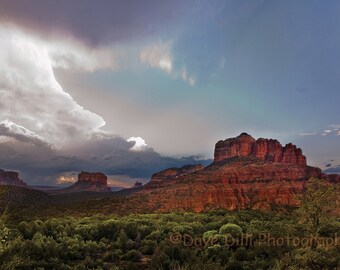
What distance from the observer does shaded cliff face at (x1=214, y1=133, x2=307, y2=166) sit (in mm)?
183375

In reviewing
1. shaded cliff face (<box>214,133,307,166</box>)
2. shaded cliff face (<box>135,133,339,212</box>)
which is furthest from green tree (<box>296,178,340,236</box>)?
shaded cliff face (<box>214,133,307,166</box>)

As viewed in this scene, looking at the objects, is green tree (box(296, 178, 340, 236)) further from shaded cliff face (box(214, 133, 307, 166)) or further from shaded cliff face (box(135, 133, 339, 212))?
shaded cliff face (box(214, 133, 307, 166))

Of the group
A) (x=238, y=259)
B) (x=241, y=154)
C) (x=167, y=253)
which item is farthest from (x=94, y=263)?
(x=241, y=154)

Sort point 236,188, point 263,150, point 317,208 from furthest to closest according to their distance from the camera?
point 263,150 < point 236,188 < point 317,208

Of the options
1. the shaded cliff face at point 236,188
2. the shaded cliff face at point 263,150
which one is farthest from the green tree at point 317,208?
the shaded cliff face at point 263,150

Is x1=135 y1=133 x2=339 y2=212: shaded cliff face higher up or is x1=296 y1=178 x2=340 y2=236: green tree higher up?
x1=135 y1=133 x2=339 y2=212: shaded cliff face

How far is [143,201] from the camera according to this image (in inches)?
4348

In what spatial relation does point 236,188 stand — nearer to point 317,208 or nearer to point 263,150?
point 263,150

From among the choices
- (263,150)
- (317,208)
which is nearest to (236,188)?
(263,150)

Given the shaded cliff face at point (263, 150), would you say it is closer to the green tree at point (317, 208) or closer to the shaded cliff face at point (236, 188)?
the shaded cliff face at point (236, 188)

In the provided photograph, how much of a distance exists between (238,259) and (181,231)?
12.5m

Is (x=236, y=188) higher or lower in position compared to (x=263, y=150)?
lower

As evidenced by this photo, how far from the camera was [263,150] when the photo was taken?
607 feet

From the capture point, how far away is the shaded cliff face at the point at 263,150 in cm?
18338
